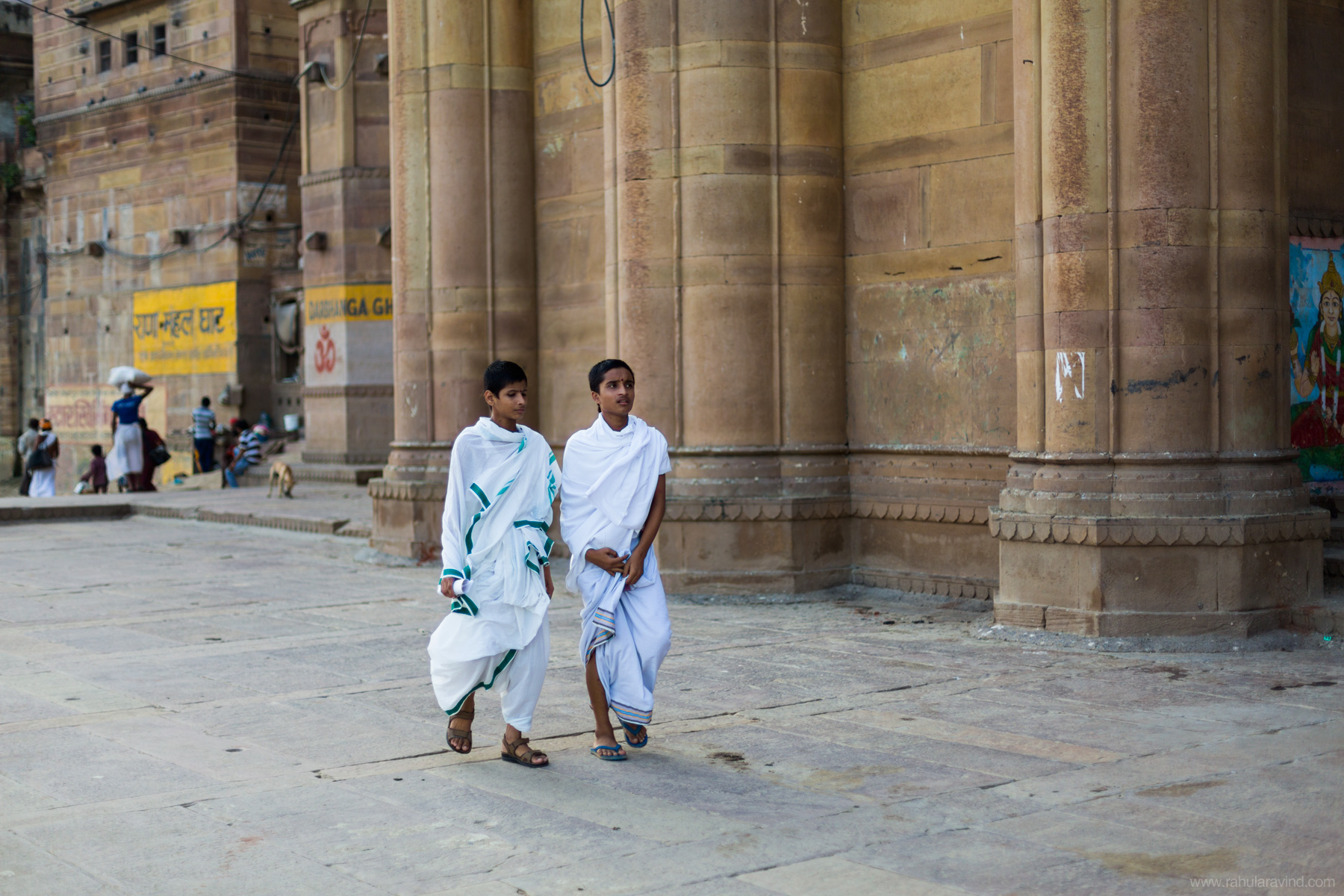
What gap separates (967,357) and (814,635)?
2496 mm

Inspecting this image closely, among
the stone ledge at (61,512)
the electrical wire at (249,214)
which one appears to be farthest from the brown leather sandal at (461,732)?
the electrical wire at (249,214)

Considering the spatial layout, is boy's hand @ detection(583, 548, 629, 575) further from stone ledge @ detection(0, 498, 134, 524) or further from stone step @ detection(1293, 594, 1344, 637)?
stone ledge @ detection(0, 498, 134, 524)

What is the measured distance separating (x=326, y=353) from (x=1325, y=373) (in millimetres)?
16765

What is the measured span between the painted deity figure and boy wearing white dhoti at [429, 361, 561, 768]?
6.15 meters

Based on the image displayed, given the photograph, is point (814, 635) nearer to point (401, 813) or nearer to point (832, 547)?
point (832, 547)

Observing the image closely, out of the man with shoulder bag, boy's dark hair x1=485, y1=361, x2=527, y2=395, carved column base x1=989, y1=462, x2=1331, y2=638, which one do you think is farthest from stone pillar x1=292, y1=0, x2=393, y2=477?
boy's dark hair x1=485, y1=361, x2=527, y2=395

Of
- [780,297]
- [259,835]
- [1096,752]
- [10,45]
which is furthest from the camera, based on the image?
[10,45]

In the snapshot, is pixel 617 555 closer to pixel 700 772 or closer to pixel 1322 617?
pixel 700 772

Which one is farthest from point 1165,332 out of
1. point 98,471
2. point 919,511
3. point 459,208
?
point 98,471

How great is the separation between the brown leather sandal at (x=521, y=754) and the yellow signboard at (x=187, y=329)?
23078mm

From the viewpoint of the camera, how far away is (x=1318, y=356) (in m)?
10.1

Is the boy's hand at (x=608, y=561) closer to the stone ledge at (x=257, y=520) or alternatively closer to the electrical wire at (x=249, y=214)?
the stone ledge at (x=257, y=520)

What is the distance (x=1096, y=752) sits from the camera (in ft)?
19.8

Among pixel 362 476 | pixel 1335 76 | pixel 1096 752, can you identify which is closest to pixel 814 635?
pixel 1096 752
